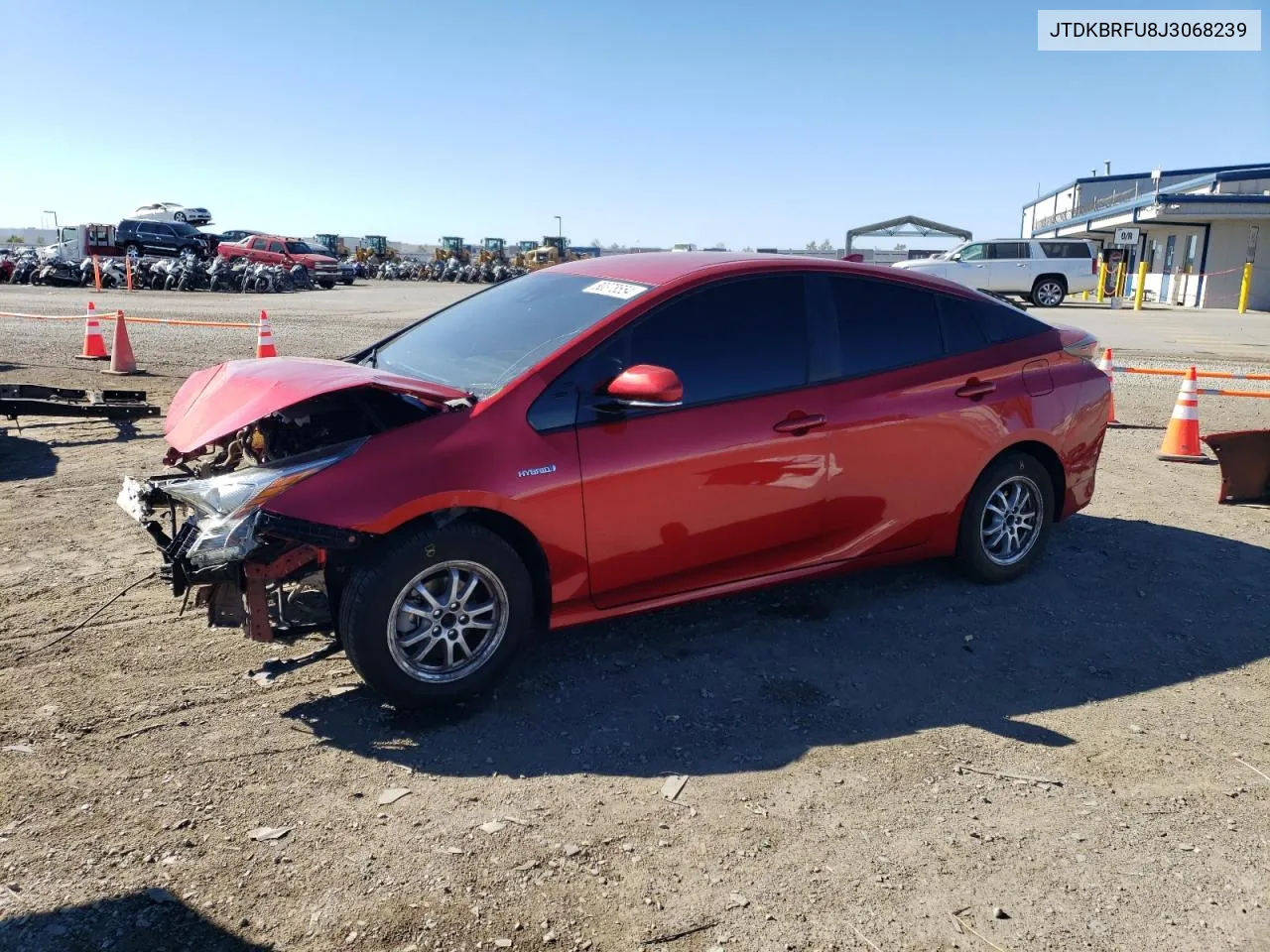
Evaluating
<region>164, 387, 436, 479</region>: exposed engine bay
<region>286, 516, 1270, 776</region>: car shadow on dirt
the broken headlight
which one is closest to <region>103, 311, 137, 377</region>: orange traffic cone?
<region>164, 387, 436, 479</region>: exposed engine bay

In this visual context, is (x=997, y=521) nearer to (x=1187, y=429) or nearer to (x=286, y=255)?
(x=1187, y=429)

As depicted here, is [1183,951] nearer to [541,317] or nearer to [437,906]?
[437,906]

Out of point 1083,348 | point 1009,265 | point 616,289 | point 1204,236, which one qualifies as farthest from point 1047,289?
point 616,289

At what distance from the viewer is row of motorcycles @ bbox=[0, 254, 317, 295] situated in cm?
3328

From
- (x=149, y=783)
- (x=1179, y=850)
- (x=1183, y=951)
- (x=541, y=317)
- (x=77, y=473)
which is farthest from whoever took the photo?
(x=77, y=473)

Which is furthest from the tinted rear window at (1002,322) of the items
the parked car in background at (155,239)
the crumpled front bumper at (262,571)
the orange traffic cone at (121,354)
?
the parked car in background at (155,239)

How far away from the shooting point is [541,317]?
4449mm

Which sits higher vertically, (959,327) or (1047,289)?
(1047,289)

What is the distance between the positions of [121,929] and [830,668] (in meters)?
2.82

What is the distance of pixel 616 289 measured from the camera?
442 centimetres

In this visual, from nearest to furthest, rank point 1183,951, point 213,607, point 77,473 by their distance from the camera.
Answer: point 1183,951 < point 213,607 < point 77,473

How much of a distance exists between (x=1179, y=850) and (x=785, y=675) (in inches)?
62.3

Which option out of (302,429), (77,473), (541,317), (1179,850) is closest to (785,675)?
(1179,850)

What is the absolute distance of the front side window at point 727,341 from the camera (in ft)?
13.7
